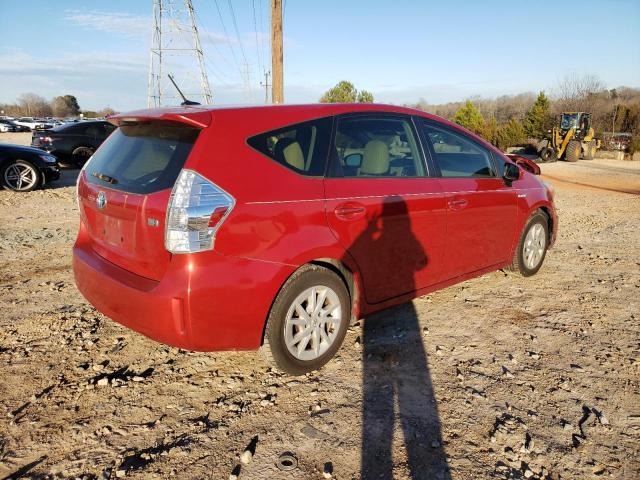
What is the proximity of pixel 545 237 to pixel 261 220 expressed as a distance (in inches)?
151

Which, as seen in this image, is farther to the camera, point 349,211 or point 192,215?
point 349,211

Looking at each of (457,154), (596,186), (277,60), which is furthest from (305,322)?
(596,186)

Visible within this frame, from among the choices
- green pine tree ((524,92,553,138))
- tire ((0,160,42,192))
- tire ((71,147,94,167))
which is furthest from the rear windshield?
green pine tree ((524,92,553,138))

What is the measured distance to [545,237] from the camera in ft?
17.4

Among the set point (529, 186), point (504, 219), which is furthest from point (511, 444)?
point (529, 186)

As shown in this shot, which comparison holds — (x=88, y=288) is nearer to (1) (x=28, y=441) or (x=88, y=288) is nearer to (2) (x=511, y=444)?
(1) (x=28, y=441)

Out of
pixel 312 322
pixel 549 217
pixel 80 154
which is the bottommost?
pixel 312 322

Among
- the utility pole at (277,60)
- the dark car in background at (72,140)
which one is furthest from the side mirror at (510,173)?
the dark car in background at (72,140)

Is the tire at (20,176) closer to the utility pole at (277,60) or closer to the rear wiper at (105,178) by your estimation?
the utility pole at (277,60)

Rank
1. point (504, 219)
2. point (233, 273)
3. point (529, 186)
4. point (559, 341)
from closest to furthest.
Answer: point (233, 273)
point (559, 341)
point (504, 219)
point (529, 186)

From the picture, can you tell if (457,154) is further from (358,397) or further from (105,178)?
(105,178)

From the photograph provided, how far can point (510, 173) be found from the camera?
452 cm

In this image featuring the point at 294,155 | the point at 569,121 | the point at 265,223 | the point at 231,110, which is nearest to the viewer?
the point at 265,223

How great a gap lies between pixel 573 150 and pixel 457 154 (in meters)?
22.1
